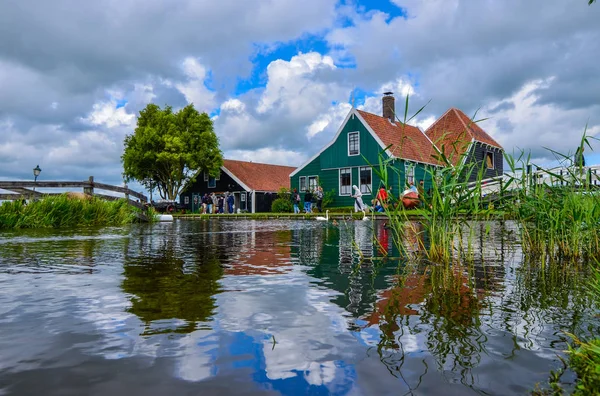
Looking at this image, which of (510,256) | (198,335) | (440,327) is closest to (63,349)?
(198,335)

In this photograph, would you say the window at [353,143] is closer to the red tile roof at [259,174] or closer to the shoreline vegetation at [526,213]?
the red tile roof at [259,174]

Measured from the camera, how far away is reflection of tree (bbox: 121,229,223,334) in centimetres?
351

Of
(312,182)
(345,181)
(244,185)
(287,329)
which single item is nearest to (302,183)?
(312,182)

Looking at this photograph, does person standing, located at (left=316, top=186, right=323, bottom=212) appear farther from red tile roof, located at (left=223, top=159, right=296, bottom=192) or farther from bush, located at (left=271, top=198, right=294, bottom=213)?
red tile roof, located at (left=223, top=159, right=296, bottom=192)

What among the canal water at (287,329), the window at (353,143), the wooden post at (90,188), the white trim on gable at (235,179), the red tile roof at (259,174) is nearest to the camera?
the canal water at (287,329)

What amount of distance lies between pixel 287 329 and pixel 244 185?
42.4m

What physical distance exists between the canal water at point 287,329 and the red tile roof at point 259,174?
132 ft

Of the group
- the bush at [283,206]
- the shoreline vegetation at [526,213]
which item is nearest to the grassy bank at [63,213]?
the shoreline vegetation at [526,213]

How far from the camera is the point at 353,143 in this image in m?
33.5

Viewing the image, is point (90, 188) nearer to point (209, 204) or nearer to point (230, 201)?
point (230, 201)

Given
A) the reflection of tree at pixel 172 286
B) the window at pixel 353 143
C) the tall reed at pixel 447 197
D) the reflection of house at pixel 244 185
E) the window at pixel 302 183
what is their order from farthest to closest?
the reflection of house at pixel 244 185
the window at pixel 302 183
the window at pixel 353 143
the tall reed at pixel 447 197
the reflection of tree at pixel 172 286

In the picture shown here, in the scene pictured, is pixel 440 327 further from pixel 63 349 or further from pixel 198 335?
pixel 63 349

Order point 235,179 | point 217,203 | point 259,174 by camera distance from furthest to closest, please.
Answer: point 259,174
point 235,179
point 217,203

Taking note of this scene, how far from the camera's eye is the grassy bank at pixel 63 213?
14.9 meters
